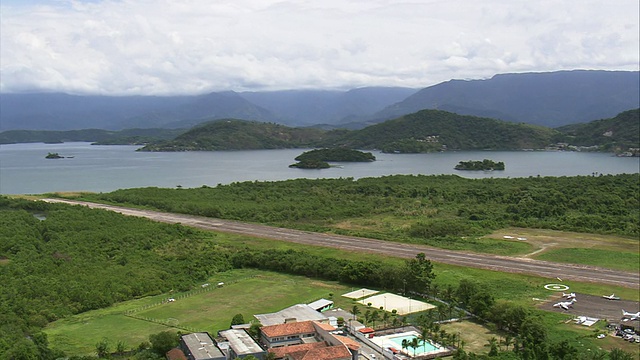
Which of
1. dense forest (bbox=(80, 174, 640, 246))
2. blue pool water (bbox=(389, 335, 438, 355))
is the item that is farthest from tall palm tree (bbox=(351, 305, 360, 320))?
dense forest (bbox=(80, 174, 640, 246))

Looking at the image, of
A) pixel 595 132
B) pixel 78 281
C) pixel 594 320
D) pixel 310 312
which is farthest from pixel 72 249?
pixel 595 132

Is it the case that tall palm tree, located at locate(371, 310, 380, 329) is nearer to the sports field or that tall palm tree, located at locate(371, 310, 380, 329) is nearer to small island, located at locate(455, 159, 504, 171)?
the sports field

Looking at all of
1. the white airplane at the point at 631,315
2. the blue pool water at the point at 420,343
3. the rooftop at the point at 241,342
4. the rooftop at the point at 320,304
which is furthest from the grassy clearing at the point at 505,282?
the rooftop at the point at 241,342

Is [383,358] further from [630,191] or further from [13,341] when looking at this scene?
[630,191]

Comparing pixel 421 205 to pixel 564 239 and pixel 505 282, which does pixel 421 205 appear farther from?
pixel 505 282

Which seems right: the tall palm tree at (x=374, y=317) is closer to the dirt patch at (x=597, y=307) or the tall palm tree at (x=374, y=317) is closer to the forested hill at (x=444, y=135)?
the dirt patch at (x=597, y=307)

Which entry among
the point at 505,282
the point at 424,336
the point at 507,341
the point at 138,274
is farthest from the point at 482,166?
the point at 424,336
